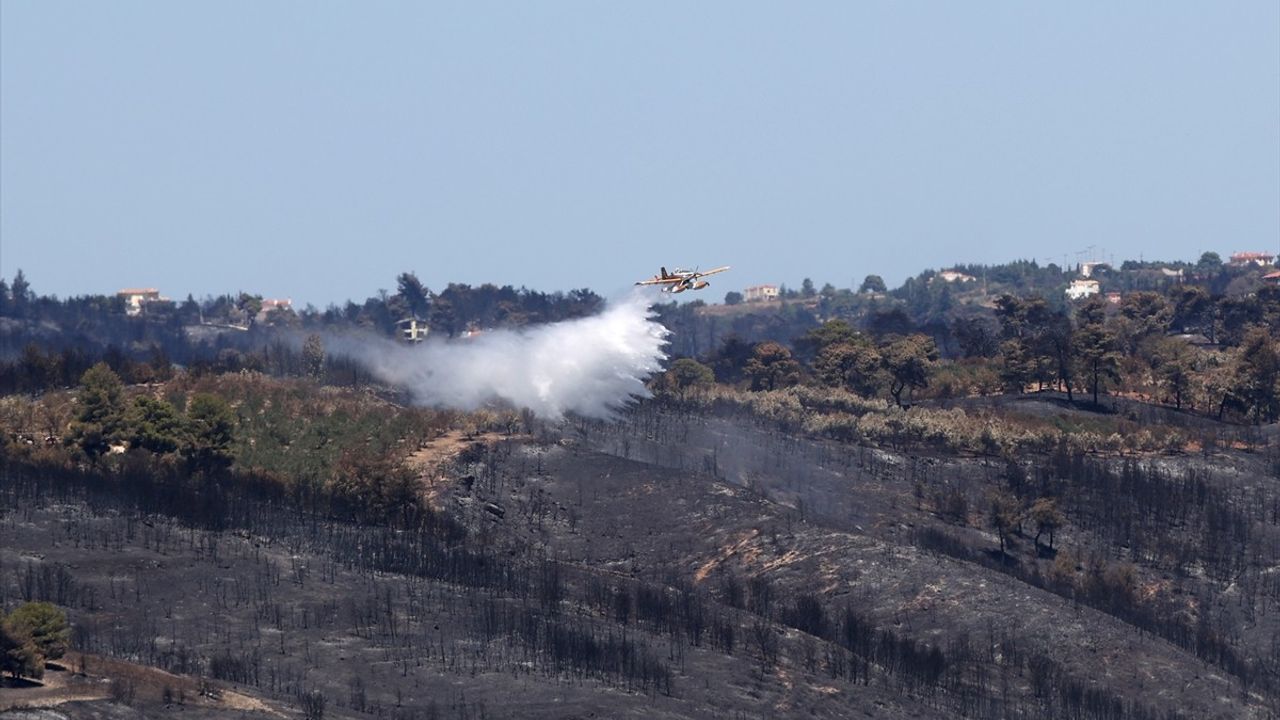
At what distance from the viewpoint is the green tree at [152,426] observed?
13688 centimetres

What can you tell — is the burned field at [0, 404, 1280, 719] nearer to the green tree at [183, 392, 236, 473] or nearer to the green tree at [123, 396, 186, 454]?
the green tree at [183, 392, 236, 473]

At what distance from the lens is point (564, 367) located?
16612 cm

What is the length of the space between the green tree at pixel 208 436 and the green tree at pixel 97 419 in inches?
176

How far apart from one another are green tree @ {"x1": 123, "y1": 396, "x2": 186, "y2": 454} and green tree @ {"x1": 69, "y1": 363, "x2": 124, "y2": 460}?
0.82 m

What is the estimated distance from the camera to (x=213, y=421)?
453 ft

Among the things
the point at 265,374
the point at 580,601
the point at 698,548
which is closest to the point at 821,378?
the point at 265,374

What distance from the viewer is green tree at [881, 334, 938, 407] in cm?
18888

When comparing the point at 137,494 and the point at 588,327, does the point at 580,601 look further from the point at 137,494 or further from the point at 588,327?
the point at 588,327

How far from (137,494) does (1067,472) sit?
65985mm

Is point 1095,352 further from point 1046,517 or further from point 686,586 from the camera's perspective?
point 686,586

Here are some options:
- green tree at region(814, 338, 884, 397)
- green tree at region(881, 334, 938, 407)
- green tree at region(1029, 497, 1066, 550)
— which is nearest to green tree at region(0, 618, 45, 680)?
green tree at region(1029, 497, 1066, 550)

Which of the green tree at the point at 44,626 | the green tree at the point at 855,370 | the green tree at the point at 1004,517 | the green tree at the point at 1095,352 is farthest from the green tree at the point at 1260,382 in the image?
the green tree at the point at 44,626

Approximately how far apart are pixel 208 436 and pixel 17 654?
50263mm

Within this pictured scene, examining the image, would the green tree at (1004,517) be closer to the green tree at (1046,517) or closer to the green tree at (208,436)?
the green tree at (1046,517)
